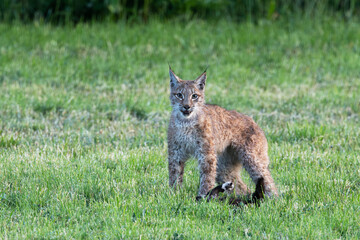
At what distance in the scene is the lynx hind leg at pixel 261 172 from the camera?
645cm

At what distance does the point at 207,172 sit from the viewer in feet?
21.0

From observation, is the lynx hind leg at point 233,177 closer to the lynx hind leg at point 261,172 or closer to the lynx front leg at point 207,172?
the lynx hind leg at point 261,172

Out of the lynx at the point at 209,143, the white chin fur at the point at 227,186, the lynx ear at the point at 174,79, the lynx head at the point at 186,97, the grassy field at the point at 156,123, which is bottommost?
the grassy field at the point at 156,123

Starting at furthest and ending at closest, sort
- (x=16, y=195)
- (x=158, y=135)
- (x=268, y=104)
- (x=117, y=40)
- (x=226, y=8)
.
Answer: (x=226, y=8)
(x=117, y=40)
(x=268, y=104)
(x=158, y=135)
(x=16, y=195)

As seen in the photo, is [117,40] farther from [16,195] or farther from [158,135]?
[16,195]

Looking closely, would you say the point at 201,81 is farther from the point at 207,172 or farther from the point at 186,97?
the point at 207,172

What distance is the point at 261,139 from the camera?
683 centimetres

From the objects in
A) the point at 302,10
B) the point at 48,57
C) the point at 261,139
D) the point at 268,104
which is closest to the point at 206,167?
the point at 261,139

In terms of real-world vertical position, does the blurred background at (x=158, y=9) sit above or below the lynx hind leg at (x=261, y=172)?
above

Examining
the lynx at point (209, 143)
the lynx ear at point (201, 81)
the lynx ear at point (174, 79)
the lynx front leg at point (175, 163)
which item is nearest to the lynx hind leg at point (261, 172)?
the lynx at point (209, 143)

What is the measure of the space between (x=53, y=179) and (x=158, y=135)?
260cm

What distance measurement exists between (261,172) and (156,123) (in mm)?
3498

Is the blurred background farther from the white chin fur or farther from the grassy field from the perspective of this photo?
the white chin fur

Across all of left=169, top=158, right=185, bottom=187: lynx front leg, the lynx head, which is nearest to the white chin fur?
left=169, top=158, right=185, bottom=187: lynx front leg
